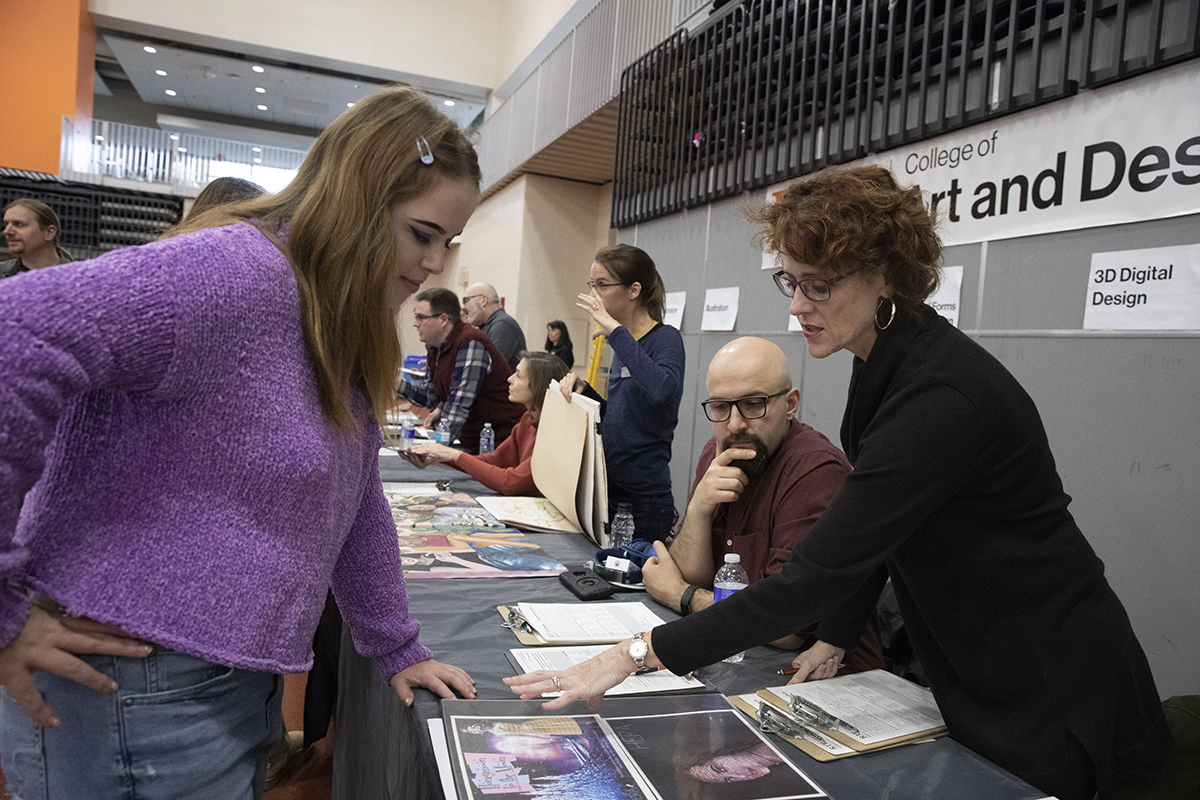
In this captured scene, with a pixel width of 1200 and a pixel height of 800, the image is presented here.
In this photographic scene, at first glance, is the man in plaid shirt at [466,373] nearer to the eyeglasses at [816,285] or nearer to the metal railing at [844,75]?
the metal railing at [844,75]

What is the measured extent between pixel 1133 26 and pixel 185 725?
3.06m

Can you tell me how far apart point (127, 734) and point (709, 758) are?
68 cm

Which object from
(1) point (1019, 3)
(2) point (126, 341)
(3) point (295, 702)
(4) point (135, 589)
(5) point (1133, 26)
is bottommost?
(3) point (295, 702)

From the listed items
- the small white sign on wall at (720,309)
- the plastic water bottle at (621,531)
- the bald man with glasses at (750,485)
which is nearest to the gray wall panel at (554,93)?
the small white sign on wall at (720,309)

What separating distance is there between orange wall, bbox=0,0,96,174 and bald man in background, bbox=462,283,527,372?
747cm

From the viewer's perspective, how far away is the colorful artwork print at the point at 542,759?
34.6 inches

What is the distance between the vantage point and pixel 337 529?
88 cm

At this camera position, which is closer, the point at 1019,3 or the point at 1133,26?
the point at 1133,26

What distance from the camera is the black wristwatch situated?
1587 mm

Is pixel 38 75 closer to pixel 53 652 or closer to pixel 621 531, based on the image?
pixel 621 531

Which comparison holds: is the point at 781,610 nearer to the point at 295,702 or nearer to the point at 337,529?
the point at 337,529

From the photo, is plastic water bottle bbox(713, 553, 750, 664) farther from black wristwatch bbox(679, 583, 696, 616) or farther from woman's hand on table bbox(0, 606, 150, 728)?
woman's hand on table bbox(0, 606, 150, 728)

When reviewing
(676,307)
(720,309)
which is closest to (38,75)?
(676,307)

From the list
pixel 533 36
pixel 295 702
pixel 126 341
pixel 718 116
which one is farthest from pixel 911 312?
pixel 533 36
